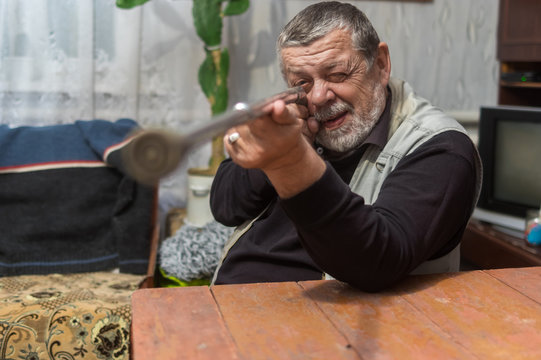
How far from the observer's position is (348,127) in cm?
137

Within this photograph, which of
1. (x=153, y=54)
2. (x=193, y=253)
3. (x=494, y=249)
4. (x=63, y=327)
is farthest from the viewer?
(x=153, y=54)

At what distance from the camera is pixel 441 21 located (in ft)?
9.89

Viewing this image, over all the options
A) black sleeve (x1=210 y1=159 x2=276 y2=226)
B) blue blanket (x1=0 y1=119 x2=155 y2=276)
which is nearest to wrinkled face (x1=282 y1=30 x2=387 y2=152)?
black sleeve (x1=210 y1=159 x2=276 y2=226)

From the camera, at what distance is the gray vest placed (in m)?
1.25

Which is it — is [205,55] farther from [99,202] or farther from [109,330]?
[109,330]

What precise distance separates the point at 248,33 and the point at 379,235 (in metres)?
1.91

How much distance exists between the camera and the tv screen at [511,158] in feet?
7.97

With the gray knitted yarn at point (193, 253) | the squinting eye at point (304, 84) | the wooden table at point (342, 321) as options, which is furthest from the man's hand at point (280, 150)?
the gray knitted yarn at point (193, 253)

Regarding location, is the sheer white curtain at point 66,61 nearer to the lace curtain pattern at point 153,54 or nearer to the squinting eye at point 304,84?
the lace curtain pattern at point 153,54

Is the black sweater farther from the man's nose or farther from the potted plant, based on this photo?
the potted plant

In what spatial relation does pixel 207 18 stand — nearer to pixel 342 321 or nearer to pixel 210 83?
pixel 210 83

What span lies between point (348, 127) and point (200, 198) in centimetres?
123

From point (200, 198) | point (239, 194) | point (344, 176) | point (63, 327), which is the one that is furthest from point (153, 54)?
point (344, 176)

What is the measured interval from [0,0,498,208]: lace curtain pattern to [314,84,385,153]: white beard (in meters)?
1.20
